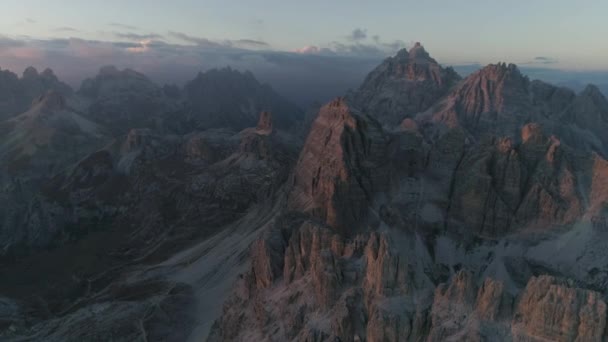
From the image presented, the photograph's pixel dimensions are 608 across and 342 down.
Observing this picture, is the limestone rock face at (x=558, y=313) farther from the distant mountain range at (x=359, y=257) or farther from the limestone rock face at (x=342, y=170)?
the limestone rock face at (x=342, y=170)

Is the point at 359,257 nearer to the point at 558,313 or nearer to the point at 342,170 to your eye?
the point at 558,313

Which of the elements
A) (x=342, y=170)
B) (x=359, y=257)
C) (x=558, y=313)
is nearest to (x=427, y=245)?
(x=342, y=170)

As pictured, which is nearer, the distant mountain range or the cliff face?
the cliff face

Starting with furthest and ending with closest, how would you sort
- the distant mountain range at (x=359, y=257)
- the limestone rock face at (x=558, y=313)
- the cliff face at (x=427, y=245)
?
the distant mountain range at (x=359, y=257)
the cliff face at (x=427, y=245)
the limestone rock face at (x=558, y=313)

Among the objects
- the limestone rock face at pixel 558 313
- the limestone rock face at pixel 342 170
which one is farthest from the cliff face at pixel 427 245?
the limestone rock face at pixel 342 170

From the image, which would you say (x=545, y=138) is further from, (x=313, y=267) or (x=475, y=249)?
(x=313, y=267)

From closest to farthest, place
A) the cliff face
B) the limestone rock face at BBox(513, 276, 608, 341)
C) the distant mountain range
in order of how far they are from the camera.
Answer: the limestone rock face at BBox(513, 276, 608, 341), the cliff face, the distant mountain range

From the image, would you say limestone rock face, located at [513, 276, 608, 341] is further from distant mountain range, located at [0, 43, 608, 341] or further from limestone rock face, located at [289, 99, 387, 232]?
Result: limestone rock face, located at [289, 99, 387, 232]

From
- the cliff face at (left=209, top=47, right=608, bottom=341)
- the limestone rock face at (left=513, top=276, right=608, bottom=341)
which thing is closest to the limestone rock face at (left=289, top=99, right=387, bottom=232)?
the cliff face at (left=209, top=47, right=608, bottom=341)

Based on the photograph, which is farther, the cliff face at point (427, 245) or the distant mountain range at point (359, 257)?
the distant mountain range at point (359, 257)
